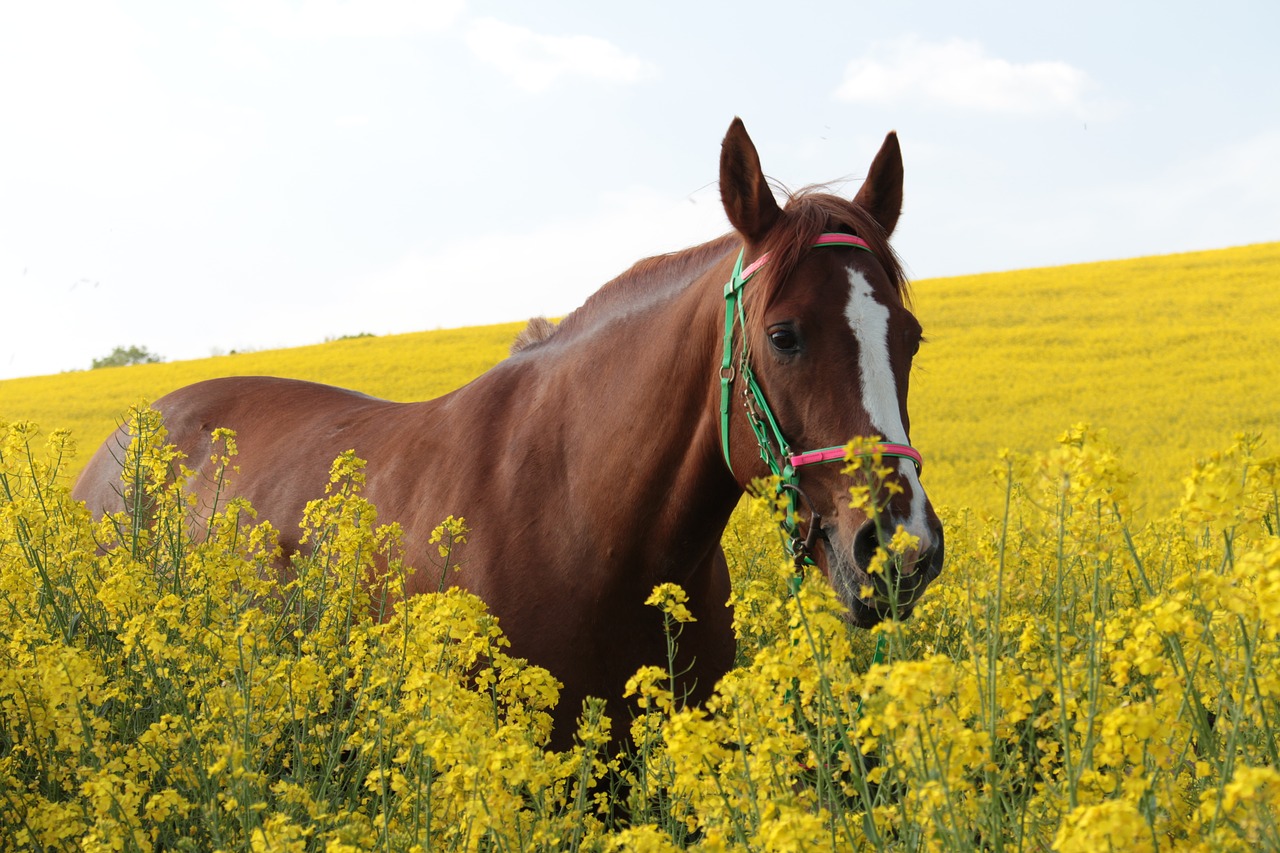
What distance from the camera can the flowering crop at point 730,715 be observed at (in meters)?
1.60

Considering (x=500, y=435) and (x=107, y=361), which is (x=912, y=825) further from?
(x=107, y=361)

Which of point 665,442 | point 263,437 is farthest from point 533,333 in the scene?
point 263,437

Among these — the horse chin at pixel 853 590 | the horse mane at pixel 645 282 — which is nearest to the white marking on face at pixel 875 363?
the horse chin at pixel 853 590

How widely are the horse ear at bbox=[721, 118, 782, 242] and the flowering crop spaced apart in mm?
1167

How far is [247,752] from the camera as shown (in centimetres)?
222

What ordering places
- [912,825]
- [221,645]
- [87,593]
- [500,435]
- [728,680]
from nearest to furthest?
[912,825] < [728,680] < [221,645] < [87,593] < [500,435]

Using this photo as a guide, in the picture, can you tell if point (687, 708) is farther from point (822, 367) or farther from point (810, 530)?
point (822, 367)

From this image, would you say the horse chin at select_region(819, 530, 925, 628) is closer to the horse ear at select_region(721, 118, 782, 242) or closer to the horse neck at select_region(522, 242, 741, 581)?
the horse neck at select_region(522, 242, 741, 581)

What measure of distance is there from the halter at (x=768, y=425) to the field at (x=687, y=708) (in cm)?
25

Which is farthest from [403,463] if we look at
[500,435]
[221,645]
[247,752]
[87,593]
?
[247,752]

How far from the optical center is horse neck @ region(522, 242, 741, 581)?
3297 millimetres

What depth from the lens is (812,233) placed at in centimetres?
309

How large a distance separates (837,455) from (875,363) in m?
0.26

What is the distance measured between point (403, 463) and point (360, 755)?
1.67 meters
